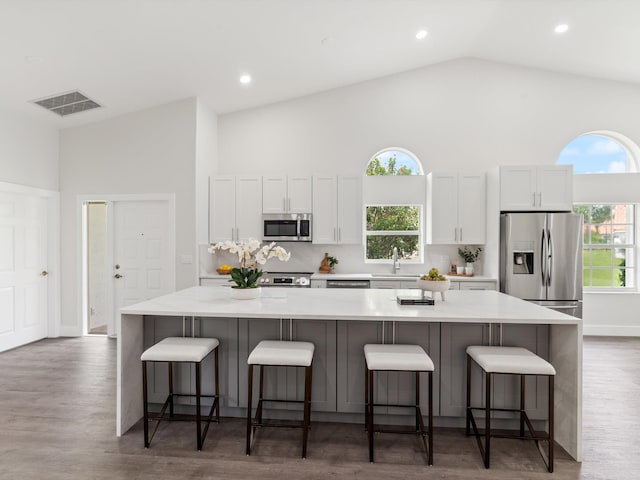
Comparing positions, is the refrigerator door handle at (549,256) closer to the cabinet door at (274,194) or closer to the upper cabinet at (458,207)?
the upper cabinet at (458,207)

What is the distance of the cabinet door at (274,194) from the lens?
529 centimetres

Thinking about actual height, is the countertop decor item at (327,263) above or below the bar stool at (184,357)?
above

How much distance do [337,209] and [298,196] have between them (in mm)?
554

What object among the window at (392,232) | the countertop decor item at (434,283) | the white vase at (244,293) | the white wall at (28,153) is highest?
the white wall at (28,153)

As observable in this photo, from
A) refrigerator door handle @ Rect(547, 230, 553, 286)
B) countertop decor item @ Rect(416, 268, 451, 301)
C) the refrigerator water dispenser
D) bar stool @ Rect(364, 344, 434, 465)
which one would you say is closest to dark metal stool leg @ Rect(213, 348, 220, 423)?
bar stool @ Rect(364, 344, 434, 465)

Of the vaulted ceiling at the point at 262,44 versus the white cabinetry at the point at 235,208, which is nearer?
the vaulted ceiling at the point at 262,44

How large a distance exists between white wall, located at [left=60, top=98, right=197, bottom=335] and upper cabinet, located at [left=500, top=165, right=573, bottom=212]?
153 inches

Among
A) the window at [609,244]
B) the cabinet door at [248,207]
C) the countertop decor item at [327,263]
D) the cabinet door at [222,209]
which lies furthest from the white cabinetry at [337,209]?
the window at [609,244]

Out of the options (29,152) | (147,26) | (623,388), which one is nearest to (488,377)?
(623,388)

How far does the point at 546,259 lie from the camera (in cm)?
463

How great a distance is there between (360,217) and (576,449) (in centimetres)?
342

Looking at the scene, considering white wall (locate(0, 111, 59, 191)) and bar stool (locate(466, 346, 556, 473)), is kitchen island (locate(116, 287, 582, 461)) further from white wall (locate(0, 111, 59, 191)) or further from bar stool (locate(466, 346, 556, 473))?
white wall (locate(0, 111, 59, 191))

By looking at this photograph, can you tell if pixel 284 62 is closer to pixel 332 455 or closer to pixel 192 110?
pixel 192 110

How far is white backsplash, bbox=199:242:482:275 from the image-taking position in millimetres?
5566
